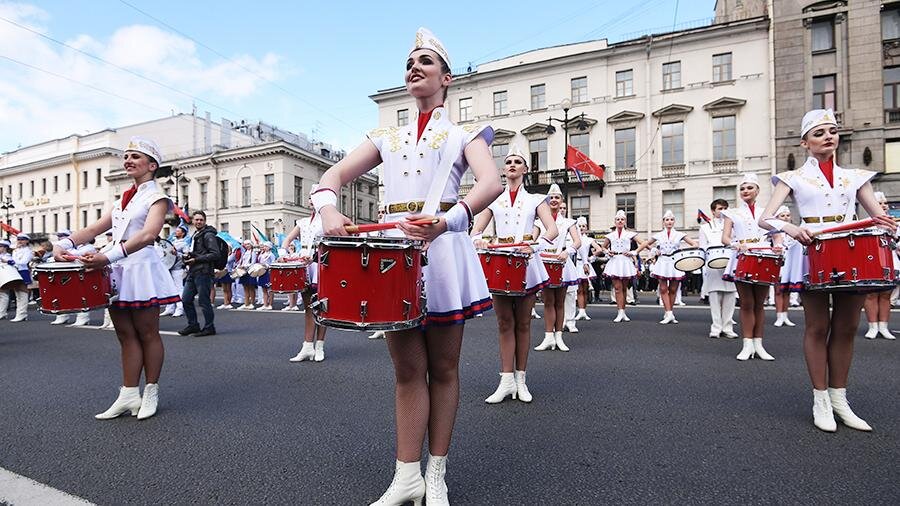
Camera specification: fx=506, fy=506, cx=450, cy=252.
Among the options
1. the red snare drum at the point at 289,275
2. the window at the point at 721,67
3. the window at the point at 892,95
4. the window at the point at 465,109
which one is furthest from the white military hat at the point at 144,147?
the window at the point at 892,95

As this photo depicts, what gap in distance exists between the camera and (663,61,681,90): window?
29234 mm

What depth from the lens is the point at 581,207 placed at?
3161 centimetres

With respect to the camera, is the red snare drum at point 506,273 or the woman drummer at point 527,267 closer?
the red snare drum at point 506,273

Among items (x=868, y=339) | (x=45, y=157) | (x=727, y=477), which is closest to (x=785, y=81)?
(x=868, y=339)

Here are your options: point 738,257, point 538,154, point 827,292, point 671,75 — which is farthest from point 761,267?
point 538,154

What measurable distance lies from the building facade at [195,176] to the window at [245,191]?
0.09m

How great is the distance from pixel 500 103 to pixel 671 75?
414 inches

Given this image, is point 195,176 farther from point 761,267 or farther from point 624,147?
point 761,267

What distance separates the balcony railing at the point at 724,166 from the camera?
27.6 meters

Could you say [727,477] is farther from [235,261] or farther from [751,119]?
[751,119]

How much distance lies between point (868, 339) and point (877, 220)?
5.59 m

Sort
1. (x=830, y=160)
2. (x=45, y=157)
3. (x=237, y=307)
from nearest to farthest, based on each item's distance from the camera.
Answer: (x=830, y=160) < (x=237, y=307) < (x=45, y=157)

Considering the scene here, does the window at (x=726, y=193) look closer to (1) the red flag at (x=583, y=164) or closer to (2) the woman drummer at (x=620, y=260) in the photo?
(1) the red flag at (x=583, y=164)

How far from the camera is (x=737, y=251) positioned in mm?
6410
